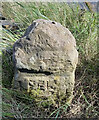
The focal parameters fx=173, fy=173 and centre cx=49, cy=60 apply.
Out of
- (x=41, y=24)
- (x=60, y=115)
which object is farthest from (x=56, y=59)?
(x=60, y=115)

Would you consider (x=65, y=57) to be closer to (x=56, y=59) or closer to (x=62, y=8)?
(x=56, y=59)

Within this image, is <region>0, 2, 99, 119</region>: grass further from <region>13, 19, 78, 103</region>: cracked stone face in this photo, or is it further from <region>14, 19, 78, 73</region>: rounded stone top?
<region>14, 19, 78, 73</region>: rounded stone top

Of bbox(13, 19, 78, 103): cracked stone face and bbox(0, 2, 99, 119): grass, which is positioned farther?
bbox(0, 2, 99, 119): grass

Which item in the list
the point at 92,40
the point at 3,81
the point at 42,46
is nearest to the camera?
the point at 42,46

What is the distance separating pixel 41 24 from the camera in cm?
184

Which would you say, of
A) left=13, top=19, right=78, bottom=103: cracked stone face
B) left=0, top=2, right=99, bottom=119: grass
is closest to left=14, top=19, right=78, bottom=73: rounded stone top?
left=13, top=19, right=78, bottom=103: cracked stone face

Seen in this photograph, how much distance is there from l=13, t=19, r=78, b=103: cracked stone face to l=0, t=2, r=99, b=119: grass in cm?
22

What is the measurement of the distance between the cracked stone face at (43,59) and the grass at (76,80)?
216 mm

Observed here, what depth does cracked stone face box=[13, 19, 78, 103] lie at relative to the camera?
1794 mm

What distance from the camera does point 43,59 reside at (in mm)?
1809

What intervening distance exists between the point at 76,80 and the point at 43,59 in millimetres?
662

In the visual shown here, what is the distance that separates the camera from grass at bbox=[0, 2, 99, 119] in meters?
1.98

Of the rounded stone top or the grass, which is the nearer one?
the rounded stone top

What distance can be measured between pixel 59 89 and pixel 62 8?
174 centimetres
